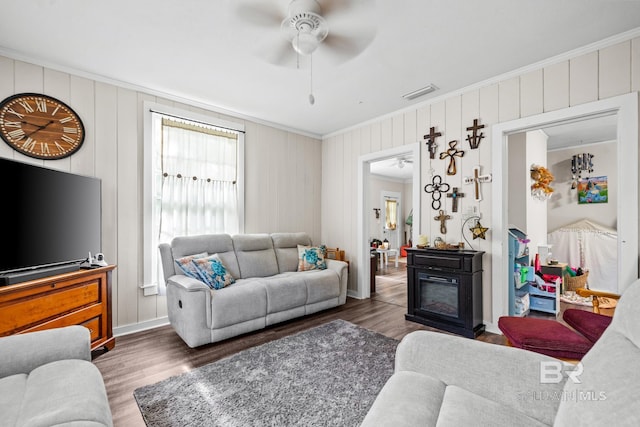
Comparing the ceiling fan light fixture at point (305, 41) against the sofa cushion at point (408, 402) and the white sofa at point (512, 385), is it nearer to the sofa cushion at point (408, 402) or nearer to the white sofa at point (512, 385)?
the white sofa at point (512, 385)

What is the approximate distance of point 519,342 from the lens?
177 centimetres

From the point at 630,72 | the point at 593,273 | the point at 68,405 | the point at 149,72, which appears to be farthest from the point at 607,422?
the point at 593,273

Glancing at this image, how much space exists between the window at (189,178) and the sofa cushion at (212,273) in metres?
0.66

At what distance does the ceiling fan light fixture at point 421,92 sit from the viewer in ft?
10.5

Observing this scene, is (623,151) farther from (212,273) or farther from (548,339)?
(212,273)

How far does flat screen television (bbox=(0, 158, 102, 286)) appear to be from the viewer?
6.72 ft

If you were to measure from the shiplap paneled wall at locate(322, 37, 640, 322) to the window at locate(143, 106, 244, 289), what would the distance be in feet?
5.30

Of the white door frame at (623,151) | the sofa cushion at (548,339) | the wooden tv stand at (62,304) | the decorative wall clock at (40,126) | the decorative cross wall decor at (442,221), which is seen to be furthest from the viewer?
the decorative cross wall decor at (442,221)

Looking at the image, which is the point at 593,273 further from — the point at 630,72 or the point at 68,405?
the point at 68,405

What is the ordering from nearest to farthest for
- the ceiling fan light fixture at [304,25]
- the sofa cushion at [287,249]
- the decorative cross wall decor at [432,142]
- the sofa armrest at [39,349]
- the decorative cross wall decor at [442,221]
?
the sofa armrest at [39,349] < the ceiling fan light fixture at [304,25] < the decorative cross wall decor at [442,221] < the decorative cross wall decor at [432,142] < the sofa cushion at [287,249]

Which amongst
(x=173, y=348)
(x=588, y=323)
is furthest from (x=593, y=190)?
(x=173, y=348)

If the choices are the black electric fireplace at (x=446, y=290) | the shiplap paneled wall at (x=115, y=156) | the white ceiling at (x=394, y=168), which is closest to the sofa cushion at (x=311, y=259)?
the black electric fireplace at (x=446, y=290)

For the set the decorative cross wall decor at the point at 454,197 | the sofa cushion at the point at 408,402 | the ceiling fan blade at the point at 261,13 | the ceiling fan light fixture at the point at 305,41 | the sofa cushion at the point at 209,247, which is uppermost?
the ceiling fan blade at the point at 261,13

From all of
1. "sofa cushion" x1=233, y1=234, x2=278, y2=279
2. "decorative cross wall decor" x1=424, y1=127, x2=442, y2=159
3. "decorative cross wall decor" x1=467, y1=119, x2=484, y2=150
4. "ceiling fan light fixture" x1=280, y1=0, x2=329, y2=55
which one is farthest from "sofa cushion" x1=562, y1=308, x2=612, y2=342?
"sofa cushion" x1=233, y1=234, x2=278, y2=279
